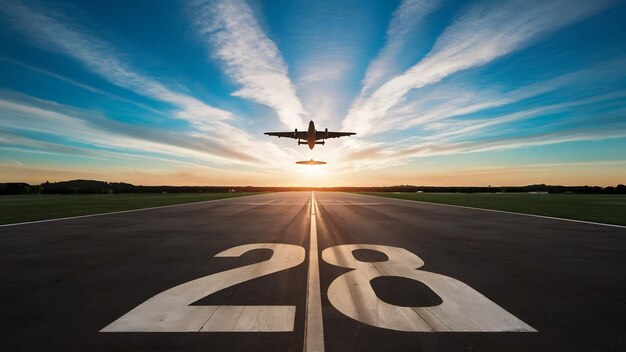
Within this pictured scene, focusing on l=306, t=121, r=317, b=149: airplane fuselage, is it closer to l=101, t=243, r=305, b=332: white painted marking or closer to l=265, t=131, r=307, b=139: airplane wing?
l=265, t=131, r=307, b=139: airplane wing

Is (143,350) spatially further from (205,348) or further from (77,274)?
(77,274)

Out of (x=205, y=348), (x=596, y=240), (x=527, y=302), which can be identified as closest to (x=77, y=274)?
(x=205, y=348)

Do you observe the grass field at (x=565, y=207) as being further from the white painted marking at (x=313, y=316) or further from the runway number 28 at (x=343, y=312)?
the white painted marking at (x=313, y=316)

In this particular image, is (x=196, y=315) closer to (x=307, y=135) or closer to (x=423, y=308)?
(x=423, y=308)

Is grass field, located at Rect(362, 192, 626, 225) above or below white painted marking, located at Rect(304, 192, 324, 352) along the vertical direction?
above

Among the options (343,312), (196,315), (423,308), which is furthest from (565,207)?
(196,315)

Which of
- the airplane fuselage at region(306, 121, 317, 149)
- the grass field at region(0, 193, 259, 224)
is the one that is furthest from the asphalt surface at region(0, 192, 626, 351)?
the airplane fuselage at region(306, 121, 317, 149)

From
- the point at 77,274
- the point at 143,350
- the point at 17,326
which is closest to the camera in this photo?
the point at 143,350
